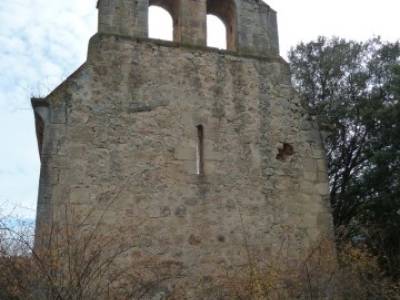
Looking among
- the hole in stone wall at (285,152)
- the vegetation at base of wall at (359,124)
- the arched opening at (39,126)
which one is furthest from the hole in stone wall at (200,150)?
the vegetation at base of wall at (359,124)

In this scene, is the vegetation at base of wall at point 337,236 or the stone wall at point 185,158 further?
the stone wall at point 185,158

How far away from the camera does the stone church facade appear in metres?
8.27

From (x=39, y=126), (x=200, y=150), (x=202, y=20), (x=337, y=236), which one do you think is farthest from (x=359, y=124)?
(x=39, y=126)

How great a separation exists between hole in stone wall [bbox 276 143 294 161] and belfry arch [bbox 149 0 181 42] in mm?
2778

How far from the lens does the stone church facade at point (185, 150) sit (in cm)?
827

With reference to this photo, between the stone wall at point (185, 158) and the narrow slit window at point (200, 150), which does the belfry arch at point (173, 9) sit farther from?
the narrow slit window at point (200, 150)

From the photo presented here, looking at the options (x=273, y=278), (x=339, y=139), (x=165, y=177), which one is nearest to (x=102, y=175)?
(x=165, y=177)

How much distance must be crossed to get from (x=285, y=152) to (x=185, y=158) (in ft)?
6.15

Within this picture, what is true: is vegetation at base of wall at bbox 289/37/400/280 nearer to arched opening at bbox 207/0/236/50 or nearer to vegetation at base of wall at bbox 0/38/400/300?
vegetation at base of wall at bbox 0/38/400/300

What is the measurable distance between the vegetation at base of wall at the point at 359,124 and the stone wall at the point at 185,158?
3.19 meters

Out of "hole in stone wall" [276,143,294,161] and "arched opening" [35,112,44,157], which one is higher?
"arched opening" [35,112,44,157]

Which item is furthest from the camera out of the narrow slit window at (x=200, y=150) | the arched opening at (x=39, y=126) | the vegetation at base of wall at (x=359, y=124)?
the vegetation at base of wall at (x=359, y=124)

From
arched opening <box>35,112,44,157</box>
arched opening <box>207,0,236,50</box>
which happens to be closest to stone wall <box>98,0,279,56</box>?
arched opening <box>207,0,236,50</box>

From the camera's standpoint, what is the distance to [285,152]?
31.2 ft
